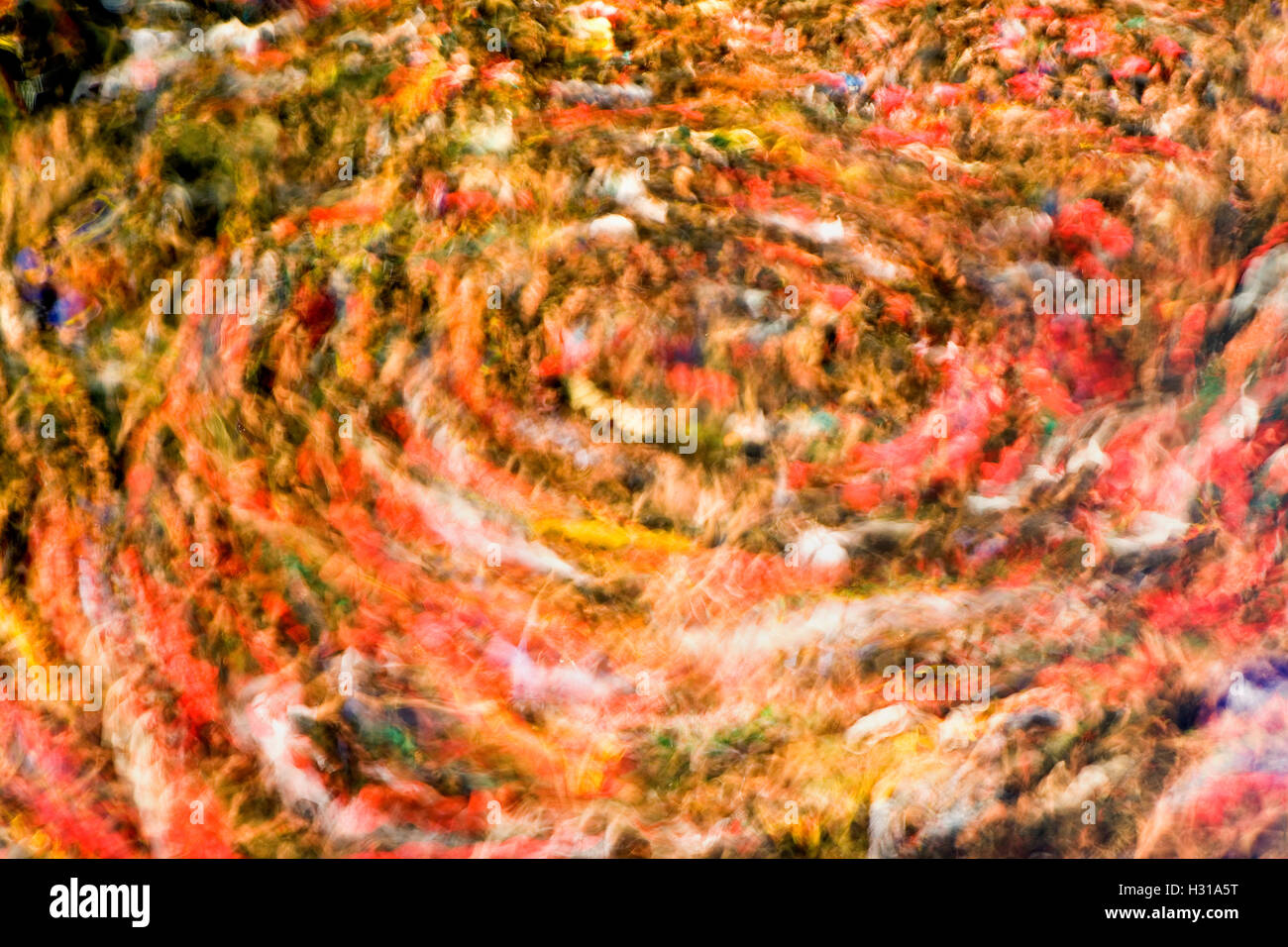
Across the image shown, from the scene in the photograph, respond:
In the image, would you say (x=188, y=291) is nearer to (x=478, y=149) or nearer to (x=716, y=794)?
(x=478, y=149)

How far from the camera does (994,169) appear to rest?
2.26 m

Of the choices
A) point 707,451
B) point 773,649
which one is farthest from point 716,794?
point 707,451

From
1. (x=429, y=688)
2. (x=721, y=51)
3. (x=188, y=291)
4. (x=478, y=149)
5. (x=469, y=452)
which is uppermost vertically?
(x=721, y=51)

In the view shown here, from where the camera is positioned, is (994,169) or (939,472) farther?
(994,169)

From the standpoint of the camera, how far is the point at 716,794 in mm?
2031

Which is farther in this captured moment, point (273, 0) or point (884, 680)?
point (273, 0)

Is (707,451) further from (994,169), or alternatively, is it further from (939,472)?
(994,169)

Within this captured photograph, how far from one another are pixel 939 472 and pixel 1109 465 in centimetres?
43

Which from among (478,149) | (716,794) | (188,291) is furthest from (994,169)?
(188,291)

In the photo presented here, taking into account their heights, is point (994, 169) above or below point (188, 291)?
above
